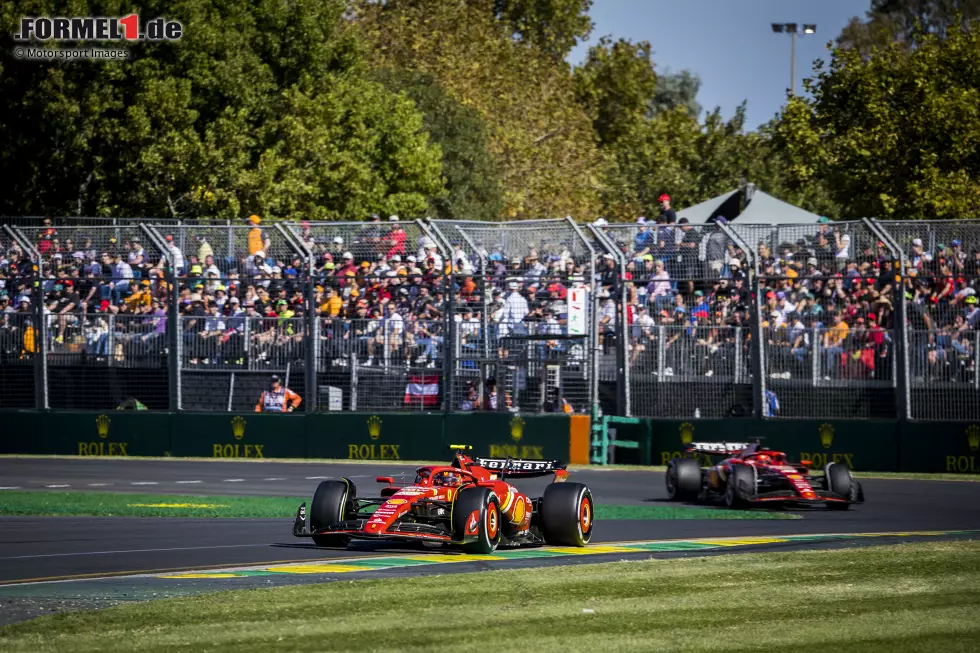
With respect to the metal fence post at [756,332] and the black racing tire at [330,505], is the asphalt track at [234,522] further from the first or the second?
the metal fence post at [756,332]

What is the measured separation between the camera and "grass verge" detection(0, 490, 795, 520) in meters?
16.8

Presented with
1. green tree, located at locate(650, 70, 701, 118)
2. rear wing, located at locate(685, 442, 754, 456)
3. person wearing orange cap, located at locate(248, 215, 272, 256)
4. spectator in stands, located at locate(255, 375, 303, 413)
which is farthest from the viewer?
green tree, located at locate(650, 70, 701, 118)

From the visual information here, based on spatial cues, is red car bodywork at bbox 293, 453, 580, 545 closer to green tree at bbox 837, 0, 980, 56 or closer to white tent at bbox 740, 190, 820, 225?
white tent at bbox 740, 190, 820, 225

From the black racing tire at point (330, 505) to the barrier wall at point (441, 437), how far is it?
1087 centimetres

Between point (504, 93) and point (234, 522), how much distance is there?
140 feet

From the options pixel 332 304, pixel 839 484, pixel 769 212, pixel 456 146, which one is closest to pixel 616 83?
pixel 456 146

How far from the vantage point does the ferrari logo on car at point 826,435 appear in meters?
22.8

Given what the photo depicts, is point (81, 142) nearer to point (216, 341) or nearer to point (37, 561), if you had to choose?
point (216, 341)

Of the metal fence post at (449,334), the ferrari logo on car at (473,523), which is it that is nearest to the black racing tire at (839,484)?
the ferrari logo on car at (473,523)

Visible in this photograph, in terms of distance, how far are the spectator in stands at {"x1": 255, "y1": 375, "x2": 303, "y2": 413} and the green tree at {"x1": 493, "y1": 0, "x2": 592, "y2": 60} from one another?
164 ft

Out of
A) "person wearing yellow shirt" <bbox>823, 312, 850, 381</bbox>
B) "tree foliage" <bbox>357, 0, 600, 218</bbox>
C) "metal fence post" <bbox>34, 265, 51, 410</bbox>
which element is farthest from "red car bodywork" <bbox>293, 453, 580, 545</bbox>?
"tree foliage" <bbox>357, 0, 600, 218</bbox>

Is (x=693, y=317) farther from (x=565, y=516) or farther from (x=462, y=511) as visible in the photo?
(x=462, y=511)

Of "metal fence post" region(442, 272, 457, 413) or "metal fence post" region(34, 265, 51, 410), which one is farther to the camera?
"metal fence post" region(34, 265, 51, 410)

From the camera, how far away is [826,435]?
22.9 m
